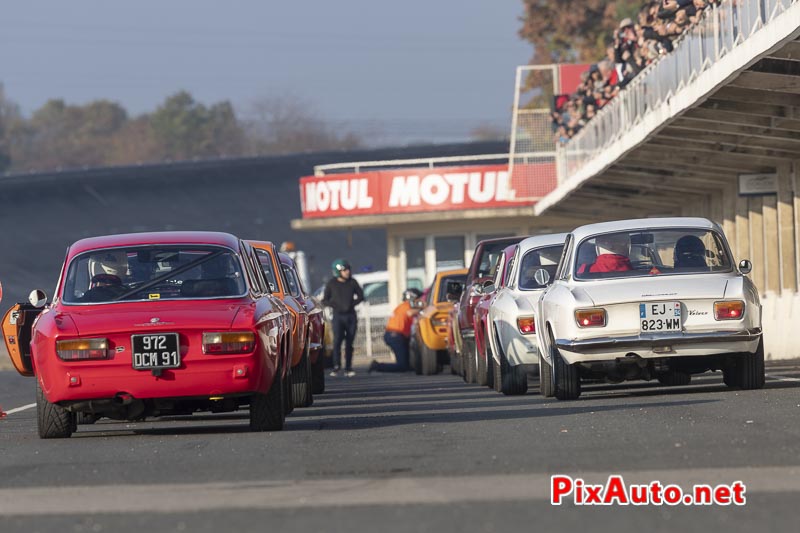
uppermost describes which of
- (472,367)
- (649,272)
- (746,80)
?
A: (746,80)

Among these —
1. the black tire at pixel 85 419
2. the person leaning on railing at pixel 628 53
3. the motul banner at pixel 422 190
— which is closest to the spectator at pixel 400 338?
the person leaning on railing at pixel 628 53

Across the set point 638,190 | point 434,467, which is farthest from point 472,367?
point 638,190

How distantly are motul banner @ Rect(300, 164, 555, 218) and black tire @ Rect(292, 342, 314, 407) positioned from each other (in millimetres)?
26909

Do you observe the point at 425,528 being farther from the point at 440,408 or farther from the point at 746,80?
the point at 746,80

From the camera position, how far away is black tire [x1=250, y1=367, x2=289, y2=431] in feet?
40.1

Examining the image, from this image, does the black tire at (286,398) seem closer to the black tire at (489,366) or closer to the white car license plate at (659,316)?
the white car license plate at (659,316)

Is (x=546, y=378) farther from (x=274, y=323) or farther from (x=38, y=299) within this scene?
(x=38, y=299)

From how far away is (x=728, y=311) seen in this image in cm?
1404

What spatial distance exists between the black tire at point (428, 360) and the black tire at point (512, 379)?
898 centimetres

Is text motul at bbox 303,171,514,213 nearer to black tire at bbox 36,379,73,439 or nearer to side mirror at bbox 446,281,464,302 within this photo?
side mirror at bbox 446,281,464,302

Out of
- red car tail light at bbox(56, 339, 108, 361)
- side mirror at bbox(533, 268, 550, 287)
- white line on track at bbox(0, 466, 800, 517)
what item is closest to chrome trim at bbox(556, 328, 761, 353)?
side mirror at bbox(533, 268, 550, 287)

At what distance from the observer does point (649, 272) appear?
14.5 meters

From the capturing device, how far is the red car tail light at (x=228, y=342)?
38.4 ft

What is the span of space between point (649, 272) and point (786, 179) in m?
13.2
